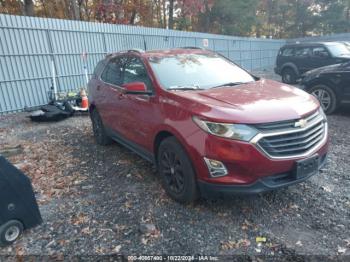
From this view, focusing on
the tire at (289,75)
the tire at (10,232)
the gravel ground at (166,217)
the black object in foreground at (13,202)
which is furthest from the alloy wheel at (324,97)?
the tire at (10,232)

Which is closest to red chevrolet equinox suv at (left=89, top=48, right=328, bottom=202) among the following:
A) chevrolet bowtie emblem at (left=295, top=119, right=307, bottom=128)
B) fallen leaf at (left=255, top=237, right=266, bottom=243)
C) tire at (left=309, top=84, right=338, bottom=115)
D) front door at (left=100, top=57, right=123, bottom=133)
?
chevrolet bowtie emblem at (left=295, top=119, right=307, bottom=128)

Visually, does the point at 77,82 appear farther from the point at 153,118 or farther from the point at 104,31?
the point at 153,118

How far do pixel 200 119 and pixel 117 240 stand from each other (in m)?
1.41

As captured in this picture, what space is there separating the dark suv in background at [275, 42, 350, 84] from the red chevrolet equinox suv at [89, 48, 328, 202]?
366 inches

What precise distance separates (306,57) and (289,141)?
11409 millimetres

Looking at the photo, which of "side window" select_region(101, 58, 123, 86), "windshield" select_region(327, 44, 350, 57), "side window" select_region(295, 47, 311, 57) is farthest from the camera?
"side window" select_region(295, 47, 311, 57)

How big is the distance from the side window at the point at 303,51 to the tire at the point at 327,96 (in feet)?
20.7

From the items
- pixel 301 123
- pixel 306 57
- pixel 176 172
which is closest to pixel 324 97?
pixel 301 123

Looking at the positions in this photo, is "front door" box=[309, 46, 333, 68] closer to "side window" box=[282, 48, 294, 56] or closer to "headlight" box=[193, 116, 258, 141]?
"side window" box=[282, 48, 294, 56]

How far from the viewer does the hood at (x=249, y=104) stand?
100 inches

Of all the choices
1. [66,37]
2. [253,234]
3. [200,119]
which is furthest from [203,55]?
[66,37]

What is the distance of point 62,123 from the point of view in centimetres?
711

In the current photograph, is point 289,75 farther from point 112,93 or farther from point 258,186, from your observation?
point 258,186

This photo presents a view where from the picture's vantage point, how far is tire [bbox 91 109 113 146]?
16.6 ft
